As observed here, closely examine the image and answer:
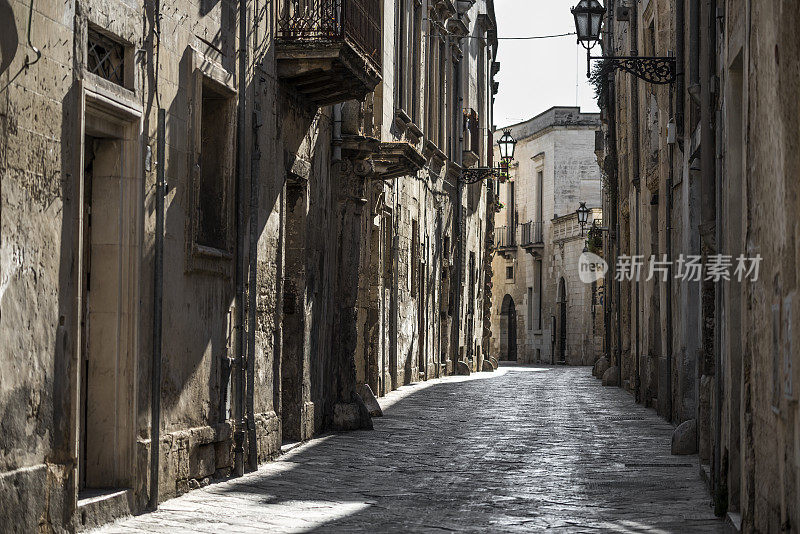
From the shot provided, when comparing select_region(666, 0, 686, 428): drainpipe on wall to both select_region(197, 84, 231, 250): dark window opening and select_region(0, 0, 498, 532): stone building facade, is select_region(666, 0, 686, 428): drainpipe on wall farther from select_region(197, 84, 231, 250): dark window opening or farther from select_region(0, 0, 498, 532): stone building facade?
select_region(197, 84, 231, 250): dark window opening

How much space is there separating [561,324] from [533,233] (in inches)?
190

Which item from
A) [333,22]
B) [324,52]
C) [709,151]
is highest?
[333,22]

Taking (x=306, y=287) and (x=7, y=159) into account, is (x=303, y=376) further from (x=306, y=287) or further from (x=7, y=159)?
(x=7, y=159)

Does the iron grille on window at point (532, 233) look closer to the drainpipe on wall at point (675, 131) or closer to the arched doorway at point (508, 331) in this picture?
the arched doorway at point (508, 331)

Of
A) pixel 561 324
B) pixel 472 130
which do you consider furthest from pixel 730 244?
pixel 561 324

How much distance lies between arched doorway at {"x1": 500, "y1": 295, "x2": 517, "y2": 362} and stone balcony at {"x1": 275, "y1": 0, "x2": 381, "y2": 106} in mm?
42136

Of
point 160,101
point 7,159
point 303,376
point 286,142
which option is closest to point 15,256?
point 7,159

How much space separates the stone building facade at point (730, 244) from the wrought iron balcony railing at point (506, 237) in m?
35.1

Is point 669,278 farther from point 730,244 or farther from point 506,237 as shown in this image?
point 506,237

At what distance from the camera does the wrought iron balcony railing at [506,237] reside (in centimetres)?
5462

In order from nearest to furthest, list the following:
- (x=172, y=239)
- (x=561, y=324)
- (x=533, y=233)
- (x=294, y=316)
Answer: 1. (x=172, y=239)
2. (x=294, y=316)
3. (x=561, y=324)
4. (x=533, y=233)

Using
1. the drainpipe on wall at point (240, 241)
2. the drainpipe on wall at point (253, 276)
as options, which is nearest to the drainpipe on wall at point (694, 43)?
the drainpipe on wall at point (253, 276)

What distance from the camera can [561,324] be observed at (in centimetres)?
4900

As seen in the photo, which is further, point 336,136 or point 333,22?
point 336,136
